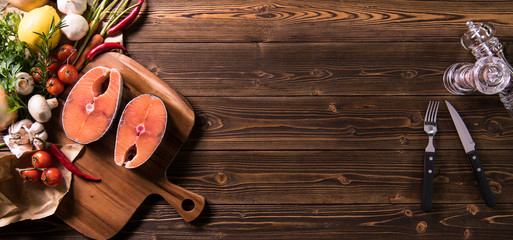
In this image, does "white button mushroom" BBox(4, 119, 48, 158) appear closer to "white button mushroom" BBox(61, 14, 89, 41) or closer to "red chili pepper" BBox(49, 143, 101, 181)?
"red chili pepper" BBox(49, 143, 101, 181)

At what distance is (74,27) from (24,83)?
28 centimetres

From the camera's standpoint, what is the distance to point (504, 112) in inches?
59.0

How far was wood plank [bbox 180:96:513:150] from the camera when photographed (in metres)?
1.48

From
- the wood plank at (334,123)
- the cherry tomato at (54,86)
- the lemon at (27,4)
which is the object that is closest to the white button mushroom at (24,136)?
the cherry tomato at (54,86)

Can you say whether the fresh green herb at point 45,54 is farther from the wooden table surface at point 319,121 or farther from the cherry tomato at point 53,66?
the wooden table surface at point 319,121

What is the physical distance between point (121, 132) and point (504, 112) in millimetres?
1591

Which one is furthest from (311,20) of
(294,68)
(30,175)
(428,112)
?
(30,175)

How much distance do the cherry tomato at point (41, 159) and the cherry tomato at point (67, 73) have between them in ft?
0.96

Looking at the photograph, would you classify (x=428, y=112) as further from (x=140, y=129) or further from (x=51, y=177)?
(x=51, y=177)

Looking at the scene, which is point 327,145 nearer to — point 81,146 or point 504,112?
point 504,112

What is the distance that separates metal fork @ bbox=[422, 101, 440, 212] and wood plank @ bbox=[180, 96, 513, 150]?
3 cm

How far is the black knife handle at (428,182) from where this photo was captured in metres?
1.42

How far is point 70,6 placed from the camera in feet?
4.60

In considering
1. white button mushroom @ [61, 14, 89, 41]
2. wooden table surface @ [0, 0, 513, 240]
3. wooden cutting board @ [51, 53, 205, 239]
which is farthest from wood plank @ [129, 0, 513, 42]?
wooden cutting board @ [51, 53, 205, 239]
